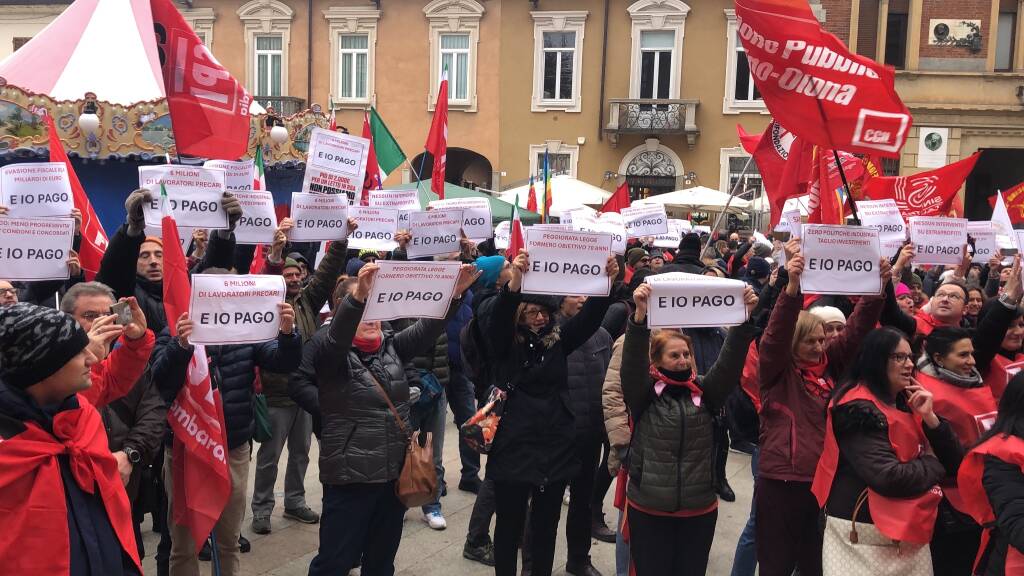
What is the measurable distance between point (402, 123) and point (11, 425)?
23.9 meters

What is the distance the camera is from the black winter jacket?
4.41 metres

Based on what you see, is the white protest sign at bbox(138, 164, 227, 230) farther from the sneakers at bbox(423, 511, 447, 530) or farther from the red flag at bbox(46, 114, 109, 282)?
the sneakers at bbox(423, 511, 447, 530)

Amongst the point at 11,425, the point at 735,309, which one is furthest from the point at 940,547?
the point at 11,425

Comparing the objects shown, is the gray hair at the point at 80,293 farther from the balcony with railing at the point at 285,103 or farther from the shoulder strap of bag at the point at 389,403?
the balcony with railing at the point at 285,103

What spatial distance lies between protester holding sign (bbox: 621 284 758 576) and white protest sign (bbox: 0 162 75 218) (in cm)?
383

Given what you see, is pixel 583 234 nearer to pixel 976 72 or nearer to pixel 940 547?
pixel 940 547

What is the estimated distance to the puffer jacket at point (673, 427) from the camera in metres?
4.00

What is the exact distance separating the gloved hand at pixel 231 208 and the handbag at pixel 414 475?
1.49 meters

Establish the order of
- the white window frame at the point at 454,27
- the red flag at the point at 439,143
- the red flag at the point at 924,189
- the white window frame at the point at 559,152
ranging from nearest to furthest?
the red flag at the point at 924,189
the red flag at the point at 439,143
the white window frame at the point at 454,27
the white window frame at the point at 559,152

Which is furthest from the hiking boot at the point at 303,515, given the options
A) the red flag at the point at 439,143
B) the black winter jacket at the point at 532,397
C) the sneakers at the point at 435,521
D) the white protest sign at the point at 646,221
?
the white protest sign at the point at 646,221

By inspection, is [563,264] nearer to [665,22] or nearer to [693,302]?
[693,302]

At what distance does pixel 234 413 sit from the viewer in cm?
460

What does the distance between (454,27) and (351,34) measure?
307cm

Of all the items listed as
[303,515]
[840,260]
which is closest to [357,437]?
[303,515]
